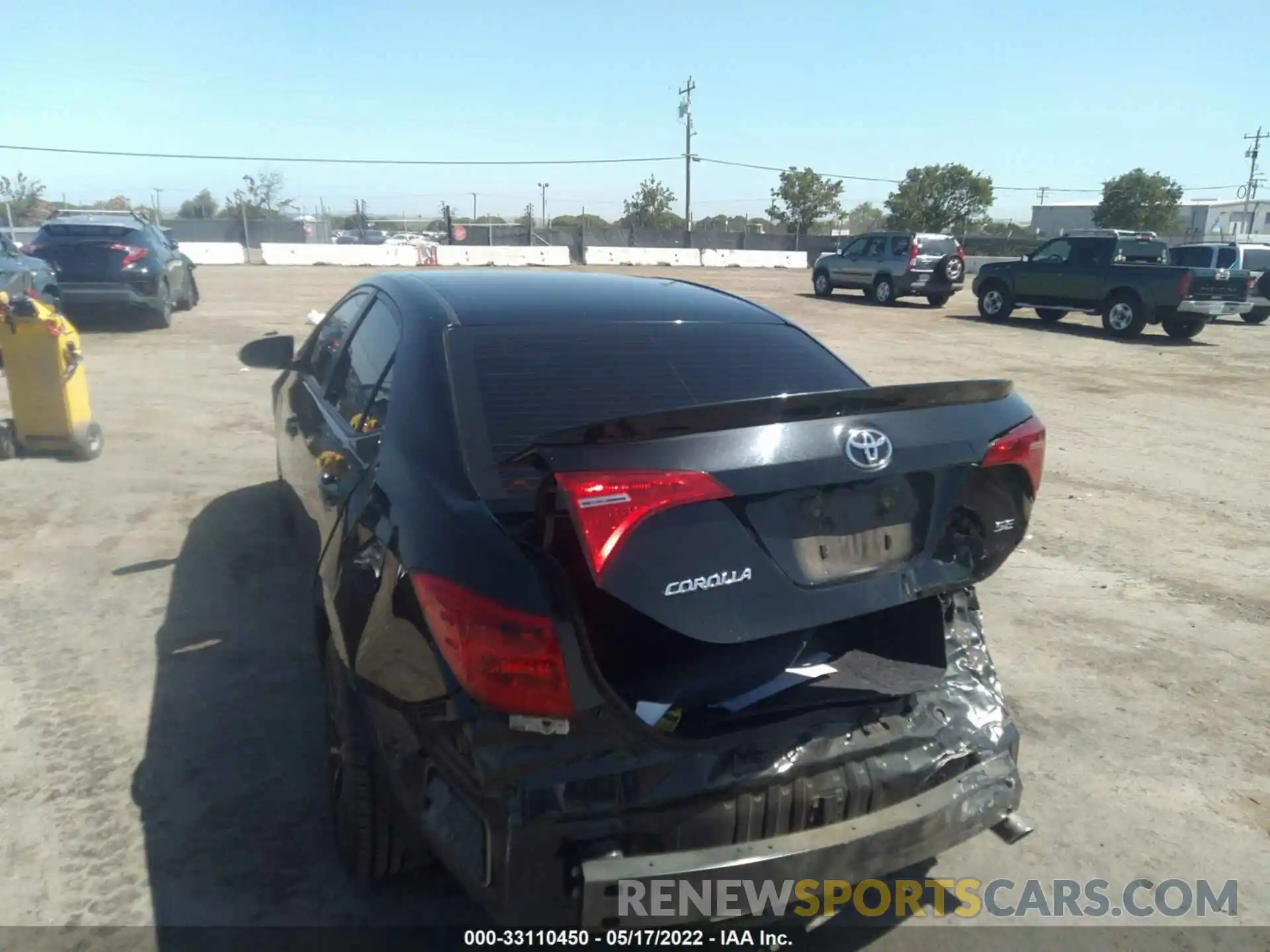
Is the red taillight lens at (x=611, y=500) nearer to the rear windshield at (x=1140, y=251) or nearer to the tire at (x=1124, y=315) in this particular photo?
the tire at (x=1124, y=315)

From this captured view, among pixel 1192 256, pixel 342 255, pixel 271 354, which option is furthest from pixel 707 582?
pixel 342 255

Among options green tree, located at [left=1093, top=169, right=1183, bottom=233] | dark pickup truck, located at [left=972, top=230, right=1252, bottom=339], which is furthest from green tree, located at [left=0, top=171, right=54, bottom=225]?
green tree, located at [left=1093, top=169, right=1183, bottom=233]

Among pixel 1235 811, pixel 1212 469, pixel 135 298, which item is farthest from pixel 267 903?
pixel 135 298

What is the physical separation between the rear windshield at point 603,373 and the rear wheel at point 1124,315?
16.7m

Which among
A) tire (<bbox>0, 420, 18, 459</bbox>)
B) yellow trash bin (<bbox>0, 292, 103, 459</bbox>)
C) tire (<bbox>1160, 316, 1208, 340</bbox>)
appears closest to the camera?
yellow trash bin (<bbox>0, 292, 103, 459</bbox>)

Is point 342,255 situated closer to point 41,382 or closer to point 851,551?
point 41,382

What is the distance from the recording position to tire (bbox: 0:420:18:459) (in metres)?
7.11

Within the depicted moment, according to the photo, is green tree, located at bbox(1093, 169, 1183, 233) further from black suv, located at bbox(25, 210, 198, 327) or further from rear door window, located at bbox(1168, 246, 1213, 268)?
black suv, located at bbox(25, 210, 198, 327)

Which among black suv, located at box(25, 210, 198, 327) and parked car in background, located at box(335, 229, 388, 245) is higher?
parked car in background, located at box(335, 229, 388, 245)

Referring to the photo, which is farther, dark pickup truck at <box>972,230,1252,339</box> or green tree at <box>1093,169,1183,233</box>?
green tree at <box>1093,169,1183,233</box>

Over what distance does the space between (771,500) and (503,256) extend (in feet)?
118

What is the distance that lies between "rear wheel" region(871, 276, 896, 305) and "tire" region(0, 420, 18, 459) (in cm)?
1988

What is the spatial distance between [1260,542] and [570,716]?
5.78 meters

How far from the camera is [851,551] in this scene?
241 cm
